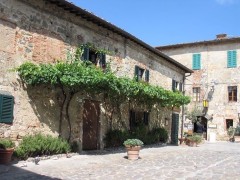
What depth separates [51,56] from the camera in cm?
1123

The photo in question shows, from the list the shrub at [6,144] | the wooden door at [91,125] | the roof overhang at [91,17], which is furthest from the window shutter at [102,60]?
the shrub at [6,144]

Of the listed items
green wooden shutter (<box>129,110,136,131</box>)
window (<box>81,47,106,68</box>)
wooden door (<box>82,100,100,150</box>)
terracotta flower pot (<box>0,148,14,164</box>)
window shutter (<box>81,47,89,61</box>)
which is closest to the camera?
terracotta flower pot (<box>0,148,14,164</box>)

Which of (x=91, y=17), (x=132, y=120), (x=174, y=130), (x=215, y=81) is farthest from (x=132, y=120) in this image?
(x=215, y=81)

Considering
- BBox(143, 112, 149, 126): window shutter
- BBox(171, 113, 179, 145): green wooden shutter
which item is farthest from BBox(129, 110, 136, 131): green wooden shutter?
BBox(171, 113, 179, 145): green wooden shutter

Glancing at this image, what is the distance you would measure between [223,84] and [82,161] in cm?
1982

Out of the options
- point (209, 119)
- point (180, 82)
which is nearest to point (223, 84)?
point (209, 119)

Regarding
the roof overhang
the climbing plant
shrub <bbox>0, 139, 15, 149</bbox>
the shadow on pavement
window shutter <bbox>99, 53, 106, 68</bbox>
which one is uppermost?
the roof overhang

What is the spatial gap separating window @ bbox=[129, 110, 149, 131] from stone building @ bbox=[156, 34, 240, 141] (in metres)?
11.6

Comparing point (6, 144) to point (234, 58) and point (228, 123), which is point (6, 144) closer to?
point (234, 58)

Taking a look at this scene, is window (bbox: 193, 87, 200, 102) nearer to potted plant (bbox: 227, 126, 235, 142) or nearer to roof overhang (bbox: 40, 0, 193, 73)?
potted plant (bbox: 227, 126, 235, 142)

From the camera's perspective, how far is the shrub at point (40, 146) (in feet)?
31.7

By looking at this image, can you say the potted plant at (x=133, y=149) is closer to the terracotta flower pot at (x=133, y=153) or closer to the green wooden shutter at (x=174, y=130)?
the terracotta flower pot at (x=133, y=153)

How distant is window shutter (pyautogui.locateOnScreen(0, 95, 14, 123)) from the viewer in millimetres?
9305

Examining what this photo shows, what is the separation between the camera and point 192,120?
27.8 meters
